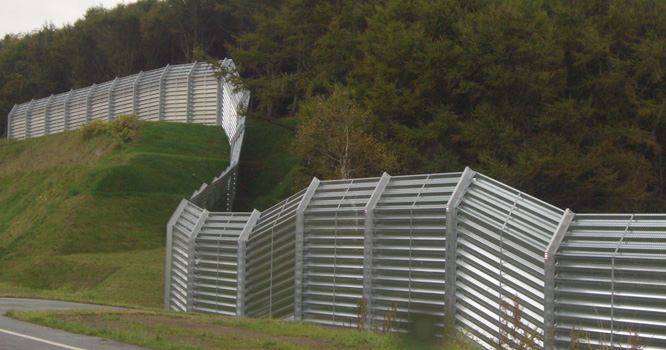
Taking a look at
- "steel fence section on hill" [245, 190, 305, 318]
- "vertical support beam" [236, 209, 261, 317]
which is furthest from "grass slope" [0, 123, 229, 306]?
"steel fence section on hill" [245, 190, 305, 318]

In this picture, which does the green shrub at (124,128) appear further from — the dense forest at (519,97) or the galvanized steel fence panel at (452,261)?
the galvanized steel fence panel at (452,261)

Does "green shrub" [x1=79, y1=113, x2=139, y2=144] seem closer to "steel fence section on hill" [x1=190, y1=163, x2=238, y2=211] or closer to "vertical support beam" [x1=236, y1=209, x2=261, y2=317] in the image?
"steel fence section on hill" [x1=190, y1=163, x2=238, y2=211]

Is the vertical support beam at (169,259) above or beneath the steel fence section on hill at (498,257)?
beneath

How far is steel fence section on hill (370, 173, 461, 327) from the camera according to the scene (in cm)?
1416

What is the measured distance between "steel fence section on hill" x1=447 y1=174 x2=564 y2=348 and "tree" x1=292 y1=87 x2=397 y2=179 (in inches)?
526

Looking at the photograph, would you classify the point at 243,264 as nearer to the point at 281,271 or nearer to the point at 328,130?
the point at 281,271

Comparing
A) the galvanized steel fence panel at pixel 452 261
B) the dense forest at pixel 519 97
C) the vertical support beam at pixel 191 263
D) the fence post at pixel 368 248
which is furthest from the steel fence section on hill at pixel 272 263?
the dense forest at pixel 519 97

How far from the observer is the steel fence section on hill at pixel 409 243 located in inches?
558

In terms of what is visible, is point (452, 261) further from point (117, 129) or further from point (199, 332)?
point (117, 129)

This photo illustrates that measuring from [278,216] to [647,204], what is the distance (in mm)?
21224

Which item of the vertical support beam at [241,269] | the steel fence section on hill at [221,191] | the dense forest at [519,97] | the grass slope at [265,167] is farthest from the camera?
the grass slope at [265,167]

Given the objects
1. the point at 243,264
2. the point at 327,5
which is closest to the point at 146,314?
the point at 243,264

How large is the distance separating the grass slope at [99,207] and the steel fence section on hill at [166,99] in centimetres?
157

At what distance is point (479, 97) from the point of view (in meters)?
33.5
